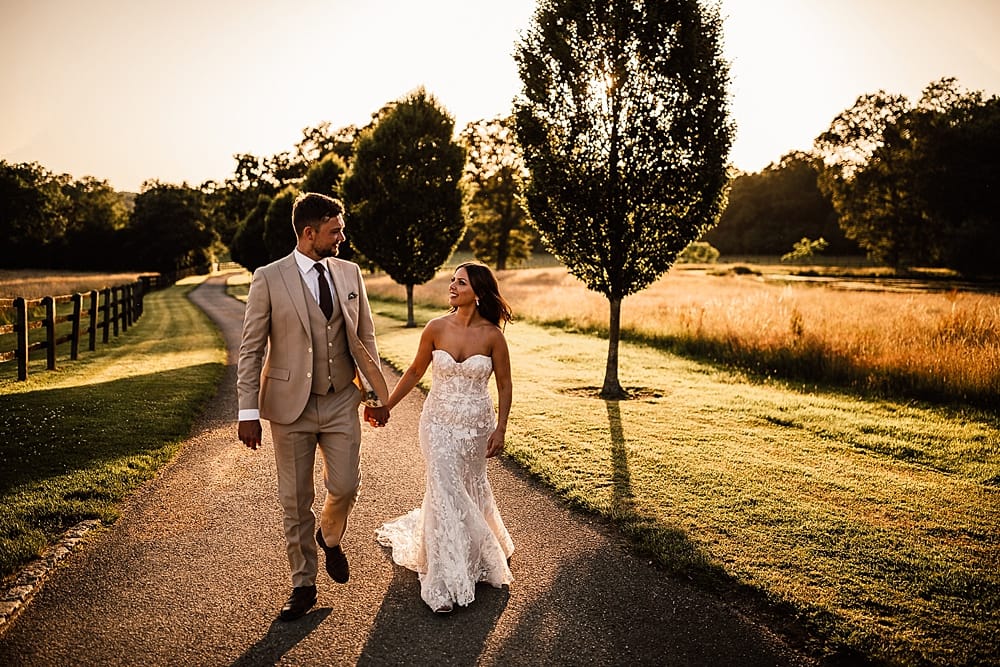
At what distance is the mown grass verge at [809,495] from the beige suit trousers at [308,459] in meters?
2.57

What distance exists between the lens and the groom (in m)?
4.02

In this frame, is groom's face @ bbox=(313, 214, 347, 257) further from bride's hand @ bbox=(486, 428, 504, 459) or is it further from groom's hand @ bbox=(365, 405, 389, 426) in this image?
bride's hand @ bbox=(486, 428, 504, 459)

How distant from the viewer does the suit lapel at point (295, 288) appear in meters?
4.04

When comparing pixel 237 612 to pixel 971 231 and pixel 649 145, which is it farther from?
pixel 971 231

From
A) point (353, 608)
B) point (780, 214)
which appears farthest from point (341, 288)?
point (780, 214)

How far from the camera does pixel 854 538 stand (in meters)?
5.43

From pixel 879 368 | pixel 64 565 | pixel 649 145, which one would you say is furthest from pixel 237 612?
pixel 879 368

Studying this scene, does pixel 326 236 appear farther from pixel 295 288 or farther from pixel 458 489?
pixel 458 489

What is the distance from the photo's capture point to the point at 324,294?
416cm

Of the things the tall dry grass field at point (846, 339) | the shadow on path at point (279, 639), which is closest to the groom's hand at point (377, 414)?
the shadow on path at point (279, 639)

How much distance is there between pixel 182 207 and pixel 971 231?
77.4 metres

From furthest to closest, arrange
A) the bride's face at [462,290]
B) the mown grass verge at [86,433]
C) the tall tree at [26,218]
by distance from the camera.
Answer: 1. the tall tree at [26,218]
2. the mown grass verge at [86,433]
3. the bride's face at [462,290]

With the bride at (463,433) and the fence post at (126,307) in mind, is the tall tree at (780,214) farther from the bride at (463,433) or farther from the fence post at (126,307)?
the bride at (463,433)

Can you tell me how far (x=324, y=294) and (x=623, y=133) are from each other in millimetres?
8491
